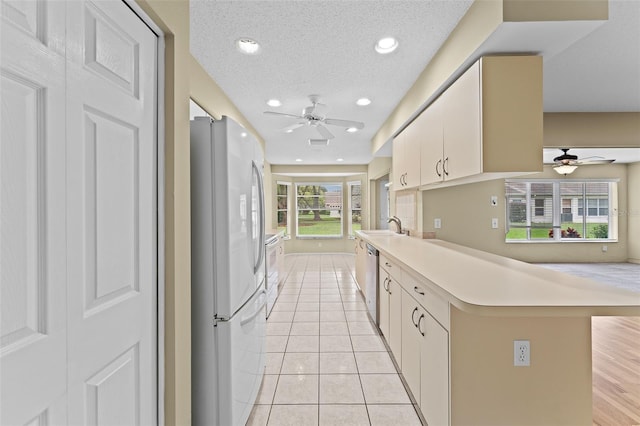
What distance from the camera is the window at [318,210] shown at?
28.7ft

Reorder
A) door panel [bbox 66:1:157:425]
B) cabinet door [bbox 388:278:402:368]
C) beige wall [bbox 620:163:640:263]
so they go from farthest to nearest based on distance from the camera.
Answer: beige wall [bbox 620:163:640:263], cabinet door [bbox 388:278:402:368], door panel [bbox 66:1:157:425]

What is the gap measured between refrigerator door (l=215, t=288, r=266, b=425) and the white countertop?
1074 mm

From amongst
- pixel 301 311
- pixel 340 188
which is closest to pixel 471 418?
pixel 301 311

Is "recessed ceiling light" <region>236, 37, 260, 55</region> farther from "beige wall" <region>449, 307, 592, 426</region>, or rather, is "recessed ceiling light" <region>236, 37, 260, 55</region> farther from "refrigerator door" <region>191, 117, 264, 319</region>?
"beige wall" <region>449, 307, 592, 426</region>

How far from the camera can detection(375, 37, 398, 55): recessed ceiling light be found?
2.09 meters

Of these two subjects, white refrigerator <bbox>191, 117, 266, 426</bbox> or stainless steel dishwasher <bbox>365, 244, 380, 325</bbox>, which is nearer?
Result: white refrigerator <bbox>191, 117, 266, 426</bbox>

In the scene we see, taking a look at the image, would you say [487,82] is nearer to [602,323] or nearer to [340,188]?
[602,323]

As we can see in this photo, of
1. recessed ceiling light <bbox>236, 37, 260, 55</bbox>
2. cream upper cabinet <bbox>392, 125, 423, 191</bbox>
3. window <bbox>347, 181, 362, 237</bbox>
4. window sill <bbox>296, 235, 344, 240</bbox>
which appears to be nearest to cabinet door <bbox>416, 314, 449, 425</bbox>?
cream upper cabinet <bbox>392, 125, 423, 191</bbox>

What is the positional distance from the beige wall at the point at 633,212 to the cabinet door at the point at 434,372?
24.8 ft

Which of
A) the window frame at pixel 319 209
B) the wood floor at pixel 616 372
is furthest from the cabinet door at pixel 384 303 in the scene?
the window frame at pixel 319 209

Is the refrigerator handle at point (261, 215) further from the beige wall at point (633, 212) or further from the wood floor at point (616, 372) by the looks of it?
the beige wall at point (633, 212)

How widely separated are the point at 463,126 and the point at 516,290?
3.79 feet

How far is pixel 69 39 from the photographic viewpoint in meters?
0.78

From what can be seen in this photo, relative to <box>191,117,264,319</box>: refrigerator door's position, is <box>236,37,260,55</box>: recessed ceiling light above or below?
above
